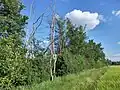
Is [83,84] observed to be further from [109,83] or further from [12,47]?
[12,47]

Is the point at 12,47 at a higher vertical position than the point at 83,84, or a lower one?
higher

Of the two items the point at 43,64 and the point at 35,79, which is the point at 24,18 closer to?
the point at 43,64

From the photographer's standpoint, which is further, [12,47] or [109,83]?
[12,47]

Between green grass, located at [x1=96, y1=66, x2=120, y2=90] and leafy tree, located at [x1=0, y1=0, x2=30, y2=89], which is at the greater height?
leafy tree, located at [x1=0, y1=0, x2=30, y2=89]

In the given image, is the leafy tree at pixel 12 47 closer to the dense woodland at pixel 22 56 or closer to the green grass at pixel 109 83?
the dense woodland at pixel 22 56

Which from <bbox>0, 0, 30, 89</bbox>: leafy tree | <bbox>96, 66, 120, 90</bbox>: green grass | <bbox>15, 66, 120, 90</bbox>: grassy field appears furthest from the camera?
<bbox>0, 0, 30, 89</bbox>: leafy tree

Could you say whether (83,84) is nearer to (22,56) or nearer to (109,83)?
(109,83)

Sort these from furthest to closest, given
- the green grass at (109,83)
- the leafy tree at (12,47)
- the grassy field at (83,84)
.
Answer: the leafy tree at (12,47), the grassy field at (83,84), the green grass at (109,83)

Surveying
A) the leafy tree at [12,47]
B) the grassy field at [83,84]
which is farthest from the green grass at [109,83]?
the leafy tree at [12,47]

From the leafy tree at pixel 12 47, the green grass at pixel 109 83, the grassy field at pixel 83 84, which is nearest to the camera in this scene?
the green grass at pixel 109 83

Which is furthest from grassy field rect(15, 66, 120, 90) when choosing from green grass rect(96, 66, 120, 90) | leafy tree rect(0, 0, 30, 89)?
leafy tree rect(0, 0, 30, 89)

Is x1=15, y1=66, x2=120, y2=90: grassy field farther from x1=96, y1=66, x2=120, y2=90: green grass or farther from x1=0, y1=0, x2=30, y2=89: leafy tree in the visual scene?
x1=0, y1=0, x2=30, y2=89: leafy tree

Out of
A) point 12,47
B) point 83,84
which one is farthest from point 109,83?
point 12,47

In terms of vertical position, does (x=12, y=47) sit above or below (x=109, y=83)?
above
